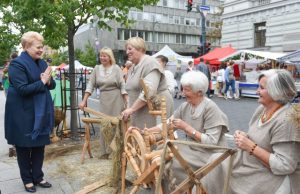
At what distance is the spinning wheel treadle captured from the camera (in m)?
2.84

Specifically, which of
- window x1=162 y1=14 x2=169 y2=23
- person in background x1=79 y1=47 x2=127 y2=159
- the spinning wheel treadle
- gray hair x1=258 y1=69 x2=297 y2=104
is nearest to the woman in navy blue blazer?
the spinning wheel treadle

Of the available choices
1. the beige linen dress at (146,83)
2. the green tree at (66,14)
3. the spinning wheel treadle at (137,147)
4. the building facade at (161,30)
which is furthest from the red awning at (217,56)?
the building facade at (161,30)

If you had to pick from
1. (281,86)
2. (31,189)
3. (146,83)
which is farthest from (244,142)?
(31,189)

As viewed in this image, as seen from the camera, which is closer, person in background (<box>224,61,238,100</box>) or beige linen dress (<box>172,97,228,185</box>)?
beige linen dress (<box>172,97,228,185</box>)

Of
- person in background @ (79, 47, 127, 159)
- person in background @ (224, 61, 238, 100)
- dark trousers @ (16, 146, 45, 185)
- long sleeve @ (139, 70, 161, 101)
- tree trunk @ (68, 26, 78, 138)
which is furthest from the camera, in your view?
person in background @ (224, 61, 238, 100)

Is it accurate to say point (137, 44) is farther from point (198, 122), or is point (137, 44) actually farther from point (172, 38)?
point (172, 38)

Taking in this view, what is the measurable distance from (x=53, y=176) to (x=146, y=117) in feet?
5.49

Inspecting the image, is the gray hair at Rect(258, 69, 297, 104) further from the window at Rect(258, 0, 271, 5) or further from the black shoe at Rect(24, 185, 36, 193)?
the window at Rect(258, 0, 271, 5)

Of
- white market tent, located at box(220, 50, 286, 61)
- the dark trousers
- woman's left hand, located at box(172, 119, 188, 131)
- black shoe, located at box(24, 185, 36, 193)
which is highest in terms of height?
white market tent, located at box(220, 50, 286, 61)

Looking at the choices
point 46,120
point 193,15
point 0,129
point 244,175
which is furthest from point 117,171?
point 193,15

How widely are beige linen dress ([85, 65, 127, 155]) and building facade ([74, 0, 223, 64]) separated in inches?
1806

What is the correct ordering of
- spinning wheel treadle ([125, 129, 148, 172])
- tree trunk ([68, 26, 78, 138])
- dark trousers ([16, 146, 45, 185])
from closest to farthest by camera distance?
1. spinning wheel treadle ([125, 129, 148, 172])
2. dark trousers ([16, 146, 45, 185])
3. tree trunk ([68, 26, 78, 138])

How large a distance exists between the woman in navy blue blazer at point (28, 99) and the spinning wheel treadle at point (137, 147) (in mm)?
1201

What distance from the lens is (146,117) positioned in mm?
3840
